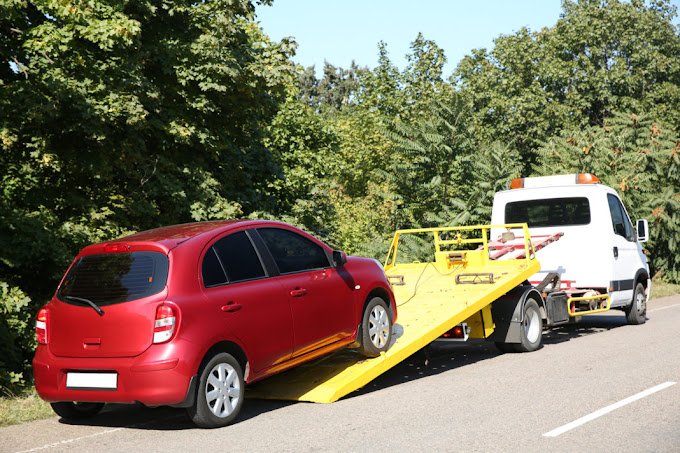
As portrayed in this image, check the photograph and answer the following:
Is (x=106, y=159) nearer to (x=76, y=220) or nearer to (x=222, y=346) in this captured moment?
(x=76, y=220)

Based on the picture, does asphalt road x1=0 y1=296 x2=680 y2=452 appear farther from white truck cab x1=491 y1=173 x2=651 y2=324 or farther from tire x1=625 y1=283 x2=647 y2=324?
tire x1=625 y1=283 x2=647 y2=324

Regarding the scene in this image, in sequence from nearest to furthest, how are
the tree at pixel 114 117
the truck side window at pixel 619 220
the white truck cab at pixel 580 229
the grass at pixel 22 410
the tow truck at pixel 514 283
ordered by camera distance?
the grass at pixel 22 410 < the tow truck at pixel 514 283 < the tree at pixel 114 117 < the white truck cab at pixel 580 229 < the truck side window at pixel 619 220

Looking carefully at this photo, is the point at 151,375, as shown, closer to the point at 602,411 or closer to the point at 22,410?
the point at 22,410

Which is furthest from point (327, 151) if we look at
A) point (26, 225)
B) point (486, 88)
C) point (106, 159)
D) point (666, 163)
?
point (486, 88)

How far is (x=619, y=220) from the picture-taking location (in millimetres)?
12867

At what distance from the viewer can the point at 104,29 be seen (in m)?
11.6

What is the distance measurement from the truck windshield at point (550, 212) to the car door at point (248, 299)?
280 inches

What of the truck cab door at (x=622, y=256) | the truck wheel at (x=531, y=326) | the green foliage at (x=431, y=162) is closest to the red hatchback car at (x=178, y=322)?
the truck wheel at (x=531, y=326)

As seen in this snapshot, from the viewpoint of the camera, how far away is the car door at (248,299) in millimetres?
6211

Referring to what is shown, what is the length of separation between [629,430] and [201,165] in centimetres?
1017

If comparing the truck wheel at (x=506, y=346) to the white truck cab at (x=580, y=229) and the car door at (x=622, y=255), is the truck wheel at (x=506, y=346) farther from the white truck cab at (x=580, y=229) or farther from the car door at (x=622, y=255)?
the car door at (x=622, y=255)

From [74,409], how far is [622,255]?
31.5 feet

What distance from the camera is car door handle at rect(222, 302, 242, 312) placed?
20.2 feet

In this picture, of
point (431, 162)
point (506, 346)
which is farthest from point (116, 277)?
point (431, 162)
